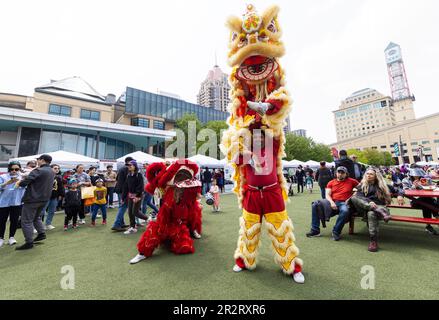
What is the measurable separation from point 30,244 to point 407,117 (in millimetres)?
118256

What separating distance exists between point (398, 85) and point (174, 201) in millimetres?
128068

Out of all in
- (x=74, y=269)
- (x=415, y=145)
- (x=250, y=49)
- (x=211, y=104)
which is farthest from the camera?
(x=211, y=104)

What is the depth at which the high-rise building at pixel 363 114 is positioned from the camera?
87.1 meters

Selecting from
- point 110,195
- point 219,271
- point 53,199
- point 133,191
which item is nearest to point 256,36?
point 219,271

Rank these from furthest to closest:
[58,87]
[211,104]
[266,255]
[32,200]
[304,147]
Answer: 1. [211,104]
2. [304,147]
3. [58,87]
4. [32,200]
5. [266,255]

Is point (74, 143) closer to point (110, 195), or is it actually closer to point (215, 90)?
point (110, 195)

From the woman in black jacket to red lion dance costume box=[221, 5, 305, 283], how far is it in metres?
2.78

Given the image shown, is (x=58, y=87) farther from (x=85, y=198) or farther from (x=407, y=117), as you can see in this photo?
(x=407, y=117)

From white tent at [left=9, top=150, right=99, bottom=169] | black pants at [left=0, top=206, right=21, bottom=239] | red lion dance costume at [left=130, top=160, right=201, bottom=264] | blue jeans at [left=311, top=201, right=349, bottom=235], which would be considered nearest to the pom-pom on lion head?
red lion dance costume at [left=130, top=160, right=201, bottom=264]

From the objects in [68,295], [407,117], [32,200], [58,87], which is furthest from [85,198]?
[407,117]

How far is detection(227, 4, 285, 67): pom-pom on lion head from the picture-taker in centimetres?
226

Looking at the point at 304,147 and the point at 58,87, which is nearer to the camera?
the point at 58,87

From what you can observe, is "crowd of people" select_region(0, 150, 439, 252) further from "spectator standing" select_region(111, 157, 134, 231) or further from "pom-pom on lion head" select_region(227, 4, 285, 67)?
"pom-pom on lion head" select_region(227, 4, 285, 67)

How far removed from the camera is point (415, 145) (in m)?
56.0
